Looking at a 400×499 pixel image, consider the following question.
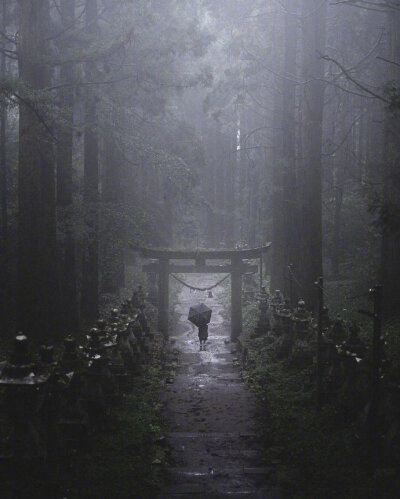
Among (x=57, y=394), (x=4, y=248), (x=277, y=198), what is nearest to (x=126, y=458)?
(x=57, y=394)

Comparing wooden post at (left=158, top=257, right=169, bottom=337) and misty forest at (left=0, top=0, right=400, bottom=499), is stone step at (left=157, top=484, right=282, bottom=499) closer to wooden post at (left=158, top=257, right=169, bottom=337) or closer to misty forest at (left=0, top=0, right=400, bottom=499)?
misty forest at (left=0, top=0, right=400, bottom=499)

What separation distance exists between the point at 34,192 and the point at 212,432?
638 centimetres

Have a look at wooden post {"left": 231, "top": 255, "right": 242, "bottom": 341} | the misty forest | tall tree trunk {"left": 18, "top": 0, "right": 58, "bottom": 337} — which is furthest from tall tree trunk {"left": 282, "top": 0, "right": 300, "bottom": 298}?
tall tree trunk {"left": 18, "top": 0, "right": 58, "bottom": 337}

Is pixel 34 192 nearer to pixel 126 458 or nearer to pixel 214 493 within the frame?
pixel 126 458

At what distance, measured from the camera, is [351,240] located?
22.9 meters

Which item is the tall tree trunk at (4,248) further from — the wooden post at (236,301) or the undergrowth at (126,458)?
the undergrowth at (126,458)

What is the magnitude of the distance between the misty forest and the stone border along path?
0.04 meters

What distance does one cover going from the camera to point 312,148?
543 inches

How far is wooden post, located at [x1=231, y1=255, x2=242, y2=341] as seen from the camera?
1694 cm

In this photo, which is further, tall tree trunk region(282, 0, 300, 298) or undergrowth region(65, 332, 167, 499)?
tall tree trunk region(282, 0, 300, 298)

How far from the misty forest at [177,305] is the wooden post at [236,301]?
49 mm

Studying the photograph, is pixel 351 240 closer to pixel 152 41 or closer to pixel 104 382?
pixel 152 41

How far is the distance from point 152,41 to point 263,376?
8100 mm

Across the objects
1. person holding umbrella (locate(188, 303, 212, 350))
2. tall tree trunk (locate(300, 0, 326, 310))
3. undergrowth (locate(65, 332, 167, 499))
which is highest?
tall tree trunk (locate(300, 0, 326, 310))
